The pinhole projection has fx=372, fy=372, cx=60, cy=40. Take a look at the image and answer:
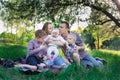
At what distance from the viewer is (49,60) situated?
8.59 metres

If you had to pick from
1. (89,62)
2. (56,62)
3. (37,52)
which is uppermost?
(37,52)

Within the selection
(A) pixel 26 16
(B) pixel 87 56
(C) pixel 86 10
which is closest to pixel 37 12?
(A) pixel 26 16

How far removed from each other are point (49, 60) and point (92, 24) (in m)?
8.99

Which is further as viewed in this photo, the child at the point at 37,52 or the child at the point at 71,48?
the child at the point at 71,48

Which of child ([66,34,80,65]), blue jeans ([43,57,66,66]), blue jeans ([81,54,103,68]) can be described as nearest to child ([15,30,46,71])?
blue jeans ([43,57,66,66])

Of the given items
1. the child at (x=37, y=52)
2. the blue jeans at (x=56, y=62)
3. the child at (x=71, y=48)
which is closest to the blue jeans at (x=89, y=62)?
the child at (x=71, y=48)

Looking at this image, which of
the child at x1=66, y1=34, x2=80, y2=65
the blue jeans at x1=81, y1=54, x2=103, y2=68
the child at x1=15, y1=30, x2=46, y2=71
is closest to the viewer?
the child at x1=15, y1=30, x2=46, y2=71

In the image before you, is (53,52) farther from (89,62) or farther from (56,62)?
(89,62)

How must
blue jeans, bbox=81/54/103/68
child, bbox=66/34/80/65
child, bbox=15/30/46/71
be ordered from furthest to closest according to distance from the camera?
blue jeans, bbox=81/54/103/68 → child, bbox=66/34/80/65 → child, bbox=15/30/46/71

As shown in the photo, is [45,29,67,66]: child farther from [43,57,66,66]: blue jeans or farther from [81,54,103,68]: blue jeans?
[81,54,103,68]: blue jeans

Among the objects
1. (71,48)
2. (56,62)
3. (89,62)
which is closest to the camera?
(56,62)

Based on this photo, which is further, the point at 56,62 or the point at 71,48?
the point at 71,48

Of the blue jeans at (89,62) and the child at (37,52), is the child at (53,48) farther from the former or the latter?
the blue jeans at (89,62)

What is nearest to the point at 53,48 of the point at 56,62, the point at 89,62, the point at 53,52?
the point at 53,52
